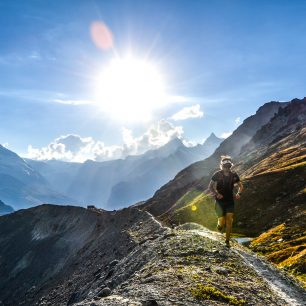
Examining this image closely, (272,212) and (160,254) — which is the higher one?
(272,212)

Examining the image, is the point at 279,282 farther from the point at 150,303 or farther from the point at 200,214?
the point at 200,214

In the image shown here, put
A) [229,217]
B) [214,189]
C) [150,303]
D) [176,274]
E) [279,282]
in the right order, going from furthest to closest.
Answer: [229,217] < [214,189] < [279,282] < [176,274] < [150,303]

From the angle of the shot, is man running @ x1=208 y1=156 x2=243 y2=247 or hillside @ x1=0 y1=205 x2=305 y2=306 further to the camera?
man running @ x1=208 y1=156 x2=243 y2=247

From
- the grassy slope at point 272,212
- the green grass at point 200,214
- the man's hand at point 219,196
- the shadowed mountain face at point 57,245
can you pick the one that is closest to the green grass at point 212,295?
the man's hand at point 219,196

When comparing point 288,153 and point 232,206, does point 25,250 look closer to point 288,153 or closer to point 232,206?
point 232,206

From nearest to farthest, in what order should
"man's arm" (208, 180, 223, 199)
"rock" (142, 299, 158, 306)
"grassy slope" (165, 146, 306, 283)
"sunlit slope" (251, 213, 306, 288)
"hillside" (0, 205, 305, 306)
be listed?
"rock" (142, 299, 158, 306)
"hillside" (0, 205, 305, 306)
"man's arm" (208, 180, 223, 199)
"sunlit slope" (251, 213, 306, 288)
"grassy slope" (165, 146, 306, 283)

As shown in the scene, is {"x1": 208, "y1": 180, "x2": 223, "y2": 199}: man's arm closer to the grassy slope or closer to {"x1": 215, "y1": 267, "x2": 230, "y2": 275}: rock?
{"x1": 215, "y1": 267, "x2": 230, "y2": 275}: rock

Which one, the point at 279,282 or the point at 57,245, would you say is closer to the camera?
the point at 279,282

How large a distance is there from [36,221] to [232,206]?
11233 cm

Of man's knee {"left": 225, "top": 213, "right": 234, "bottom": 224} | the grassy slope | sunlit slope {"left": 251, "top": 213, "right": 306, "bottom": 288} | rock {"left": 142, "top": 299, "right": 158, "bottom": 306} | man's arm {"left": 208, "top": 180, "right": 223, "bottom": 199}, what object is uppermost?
the grassy slope

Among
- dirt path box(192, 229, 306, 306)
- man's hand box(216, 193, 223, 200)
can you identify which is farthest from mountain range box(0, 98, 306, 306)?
man's hand box(216, 193, 223, 200)

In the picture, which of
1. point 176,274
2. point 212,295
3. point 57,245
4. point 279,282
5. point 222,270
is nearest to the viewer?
point 212,295

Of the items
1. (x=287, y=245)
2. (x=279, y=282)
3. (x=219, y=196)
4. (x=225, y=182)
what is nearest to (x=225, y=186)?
(x=225, y=182)

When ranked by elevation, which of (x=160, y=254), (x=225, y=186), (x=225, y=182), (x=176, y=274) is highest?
(x=225, y=182)
